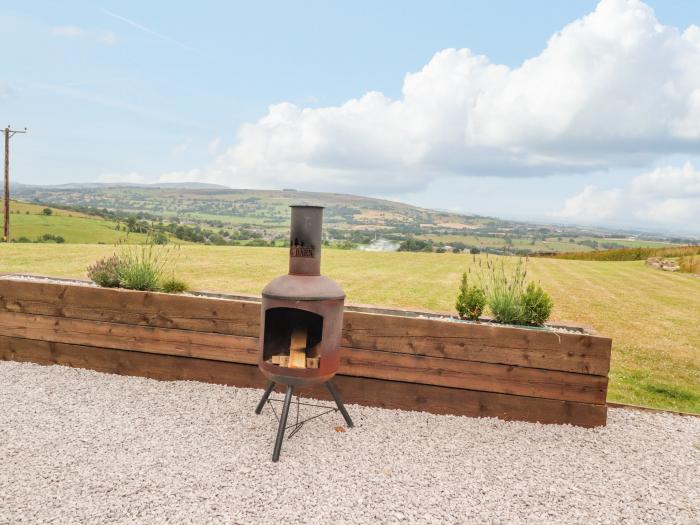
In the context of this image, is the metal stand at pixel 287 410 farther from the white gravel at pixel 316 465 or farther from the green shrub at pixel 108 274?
the green shrub at pixel 108 274

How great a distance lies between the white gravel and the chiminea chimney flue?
1.31 meters

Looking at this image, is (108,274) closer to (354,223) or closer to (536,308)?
(536,308)

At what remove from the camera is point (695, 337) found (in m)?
8.27

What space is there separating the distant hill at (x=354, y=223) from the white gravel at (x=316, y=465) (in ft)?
5.34

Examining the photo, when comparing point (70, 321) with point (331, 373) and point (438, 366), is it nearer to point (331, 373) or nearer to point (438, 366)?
point (331, 373)

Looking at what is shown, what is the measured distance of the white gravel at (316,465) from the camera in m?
2.82

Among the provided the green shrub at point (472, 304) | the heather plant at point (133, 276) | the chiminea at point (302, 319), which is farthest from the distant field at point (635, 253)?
the chiminea at point (302, 319)

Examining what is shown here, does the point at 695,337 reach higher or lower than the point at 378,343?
lower

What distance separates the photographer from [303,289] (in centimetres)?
344

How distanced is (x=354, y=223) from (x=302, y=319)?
23.3 ft

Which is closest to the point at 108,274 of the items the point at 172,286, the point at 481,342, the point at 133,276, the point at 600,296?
the point at 133,276

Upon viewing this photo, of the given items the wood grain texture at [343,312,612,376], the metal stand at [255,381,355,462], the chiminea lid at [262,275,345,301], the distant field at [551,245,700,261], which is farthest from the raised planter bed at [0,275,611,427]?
the distant field at [551,245,700,261]

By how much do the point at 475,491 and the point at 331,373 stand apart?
1.23 m

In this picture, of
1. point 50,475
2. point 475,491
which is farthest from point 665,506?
point 50,475
